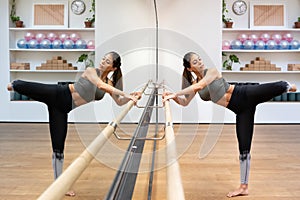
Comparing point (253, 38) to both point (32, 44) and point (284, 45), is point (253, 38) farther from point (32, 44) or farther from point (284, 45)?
point (32, 44)

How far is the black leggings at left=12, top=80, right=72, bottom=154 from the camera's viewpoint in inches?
96.6

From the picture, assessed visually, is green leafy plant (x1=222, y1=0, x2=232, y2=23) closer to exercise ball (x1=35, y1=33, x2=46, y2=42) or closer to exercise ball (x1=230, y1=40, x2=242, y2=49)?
exercise ball (x1=230, y1=40, x2=242, y2=49)

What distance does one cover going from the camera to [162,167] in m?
3.50

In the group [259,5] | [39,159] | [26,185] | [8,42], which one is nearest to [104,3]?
[8,42]

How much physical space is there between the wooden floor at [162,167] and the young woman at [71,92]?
0.20 meters

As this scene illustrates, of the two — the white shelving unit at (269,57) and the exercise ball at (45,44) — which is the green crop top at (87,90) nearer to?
the exercise ball at (45,44)

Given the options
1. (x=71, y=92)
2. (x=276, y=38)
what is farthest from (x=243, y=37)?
(x=71, y=92)

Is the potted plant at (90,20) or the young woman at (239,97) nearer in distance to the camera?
the young woman at (239,97)

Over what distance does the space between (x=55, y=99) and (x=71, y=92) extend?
109mm

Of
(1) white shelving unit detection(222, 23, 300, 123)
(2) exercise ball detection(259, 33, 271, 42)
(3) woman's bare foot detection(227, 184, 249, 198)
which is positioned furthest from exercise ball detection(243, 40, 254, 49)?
(3) woman's bare foot detection(227, 184, 249, 198)

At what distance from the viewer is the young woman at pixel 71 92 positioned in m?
2.32

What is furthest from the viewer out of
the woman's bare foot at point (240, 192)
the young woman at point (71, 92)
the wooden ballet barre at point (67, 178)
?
the woman's bare foot at point (240, 192)

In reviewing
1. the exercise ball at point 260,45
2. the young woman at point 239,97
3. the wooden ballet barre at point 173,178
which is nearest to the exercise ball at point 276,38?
the exercise ball at point 260,45

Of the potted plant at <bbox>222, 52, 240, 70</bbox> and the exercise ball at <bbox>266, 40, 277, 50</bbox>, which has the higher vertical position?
the exercise ball at <bbox>266, 40, 277, 50</bbox>
